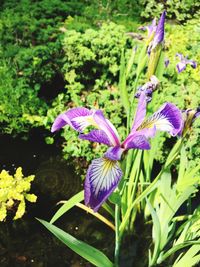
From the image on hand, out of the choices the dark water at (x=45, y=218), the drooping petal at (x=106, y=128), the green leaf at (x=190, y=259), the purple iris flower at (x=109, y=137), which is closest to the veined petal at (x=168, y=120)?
the purple iris flower at (x=109, y=137)

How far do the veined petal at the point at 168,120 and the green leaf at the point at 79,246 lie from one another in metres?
0.64

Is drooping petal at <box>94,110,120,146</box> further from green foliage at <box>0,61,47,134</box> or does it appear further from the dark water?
green foliage at <box>0,61,47,134</box>

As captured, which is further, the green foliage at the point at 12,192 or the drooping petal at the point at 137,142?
the green foliage at the point at 12,192

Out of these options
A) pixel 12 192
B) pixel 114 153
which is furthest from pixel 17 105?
pixel 114 153

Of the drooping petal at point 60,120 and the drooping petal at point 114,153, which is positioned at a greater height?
the drooping petal at point 60,120

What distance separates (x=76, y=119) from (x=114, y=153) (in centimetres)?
24

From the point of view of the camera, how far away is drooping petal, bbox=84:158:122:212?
1.24 meters

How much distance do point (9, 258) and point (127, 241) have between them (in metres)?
0.83

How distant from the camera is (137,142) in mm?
1312

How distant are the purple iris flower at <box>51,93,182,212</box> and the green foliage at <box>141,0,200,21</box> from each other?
3924 mm

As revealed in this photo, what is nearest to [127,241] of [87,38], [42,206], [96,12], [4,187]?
[42,206]

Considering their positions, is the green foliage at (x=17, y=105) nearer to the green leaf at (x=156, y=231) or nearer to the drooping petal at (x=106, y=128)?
the green leaf at (x=156, y=231)

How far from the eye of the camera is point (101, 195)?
124 cm

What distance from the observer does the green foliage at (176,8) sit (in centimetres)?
502
